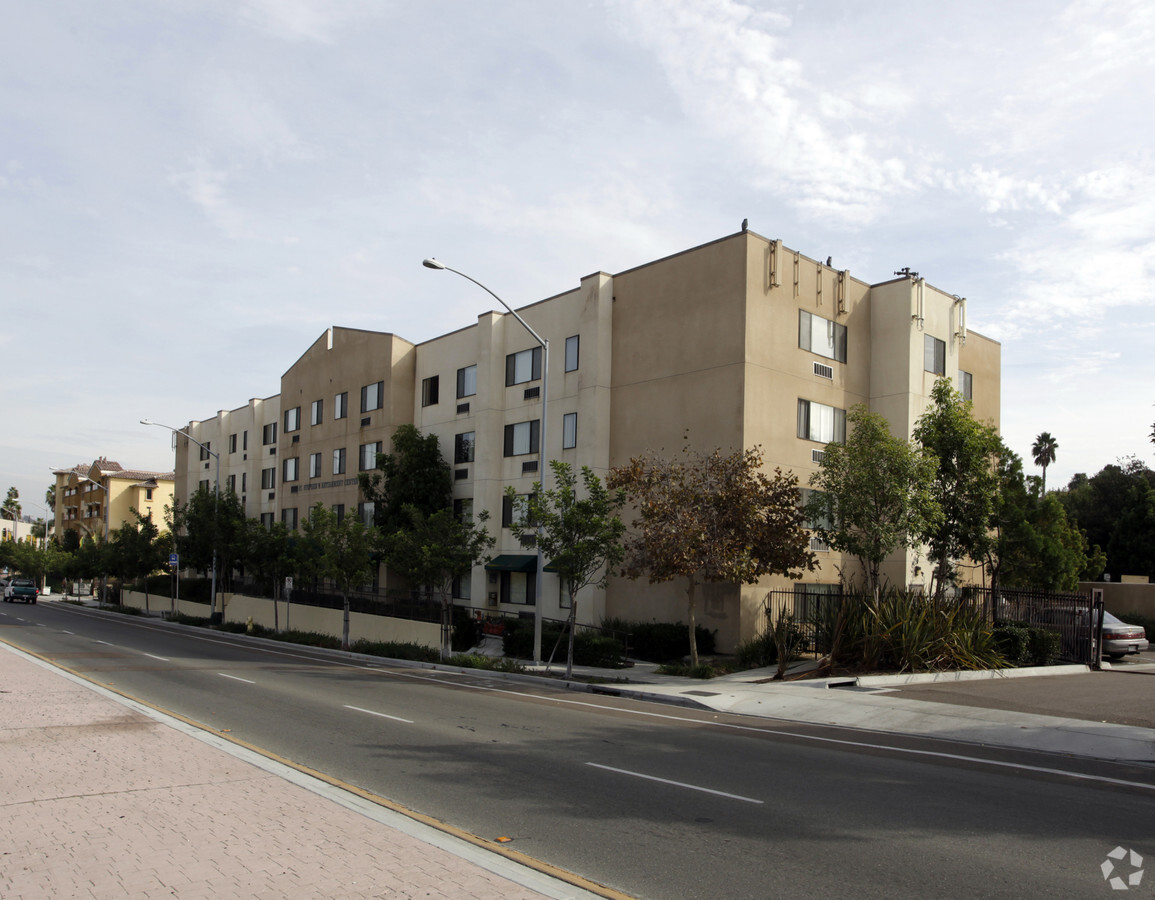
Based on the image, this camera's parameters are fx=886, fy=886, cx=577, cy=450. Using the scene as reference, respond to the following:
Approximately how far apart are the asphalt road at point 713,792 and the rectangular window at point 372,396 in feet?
84.7

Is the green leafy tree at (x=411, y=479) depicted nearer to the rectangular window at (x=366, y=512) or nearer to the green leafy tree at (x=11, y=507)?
the rectangular window at (x=366, y=512)

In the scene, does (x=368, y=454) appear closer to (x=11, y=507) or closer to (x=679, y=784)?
(x=679, y=784)

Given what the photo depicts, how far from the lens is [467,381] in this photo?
124 ft

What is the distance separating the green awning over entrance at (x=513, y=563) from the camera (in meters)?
32.3

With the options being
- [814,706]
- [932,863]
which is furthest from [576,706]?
[932,863]

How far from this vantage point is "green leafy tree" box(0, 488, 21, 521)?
536 ft

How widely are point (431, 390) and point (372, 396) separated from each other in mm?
4613

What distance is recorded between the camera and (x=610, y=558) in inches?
900

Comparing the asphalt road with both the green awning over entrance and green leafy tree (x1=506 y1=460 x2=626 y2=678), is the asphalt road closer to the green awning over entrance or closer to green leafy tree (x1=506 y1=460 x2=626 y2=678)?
green leafy tree (x1=506 y1=460 x2=626 y2=678)

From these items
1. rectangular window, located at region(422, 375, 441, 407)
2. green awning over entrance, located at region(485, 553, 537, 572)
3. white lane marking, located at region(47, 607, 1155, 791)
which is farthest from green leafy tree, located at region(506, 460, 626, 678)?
rectangular window, located at region(422, 375, 441, 407)

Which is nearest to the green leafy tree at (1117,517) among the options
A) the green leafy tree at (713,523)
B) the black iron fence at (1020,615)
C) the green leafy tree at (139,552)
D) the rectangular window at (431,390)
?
the black iron fence at (1020,615)

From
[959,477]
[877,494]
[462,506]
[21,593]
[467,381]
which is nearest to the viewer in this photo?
[877,494]

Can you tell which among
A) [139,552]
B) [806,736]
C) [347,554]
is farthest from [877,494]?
[139,552]

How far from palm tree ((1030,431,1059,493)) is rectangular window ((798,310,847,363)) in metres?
68.4
